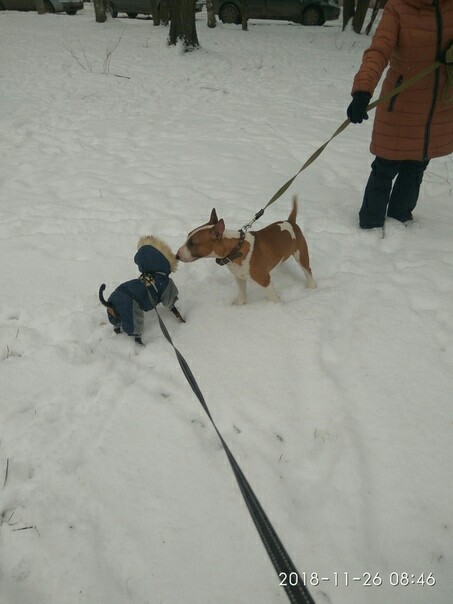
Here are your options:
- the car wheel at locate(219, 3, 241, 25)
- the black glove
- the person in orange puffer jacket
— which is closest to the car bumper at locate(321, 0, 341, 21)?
the car wheel at locate(219, 3, 241, 25)

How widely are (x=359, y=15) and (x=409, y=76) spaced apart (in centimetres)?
1355

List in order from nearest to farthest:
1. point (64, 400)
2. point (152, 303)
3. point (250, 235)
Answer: point (64, 400) < point (152, 303) < point (250, 235)

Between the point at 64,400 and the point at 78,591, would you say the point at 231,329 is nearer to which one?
the point at 64,400

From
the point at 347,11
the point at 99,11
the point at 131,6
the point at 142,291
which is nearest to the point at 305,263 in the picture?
the point at 142,291

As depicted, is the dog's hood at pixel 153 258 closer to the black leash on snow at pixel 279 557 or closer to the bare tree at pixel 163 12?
the black leash on snow at pixel 279 557

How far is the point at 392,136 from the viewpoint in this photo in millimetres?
3012

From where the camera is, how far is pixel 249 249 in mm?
2496

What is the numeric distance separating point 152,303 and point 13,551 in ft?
4.52

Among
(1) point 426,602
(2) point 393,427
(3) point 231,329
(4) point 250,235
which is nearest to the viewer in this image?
(1) point 426,602

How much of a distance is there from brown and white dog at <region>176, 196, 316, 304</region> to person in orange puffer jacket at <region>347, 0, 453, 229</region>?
931 mm

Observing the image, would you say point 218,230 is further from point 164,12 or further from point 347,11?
point 347,11

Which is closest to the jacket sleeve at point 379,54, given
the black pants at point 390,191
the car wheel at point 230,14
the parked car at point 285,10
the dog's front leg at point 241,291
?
the black pants at point 390,191

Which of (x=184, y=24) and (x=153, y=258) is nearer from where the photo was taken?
(x=153, y=258)

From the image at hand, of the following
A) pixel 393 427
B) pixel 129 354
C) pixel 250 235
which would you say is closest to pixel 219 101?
pixel 250 235
